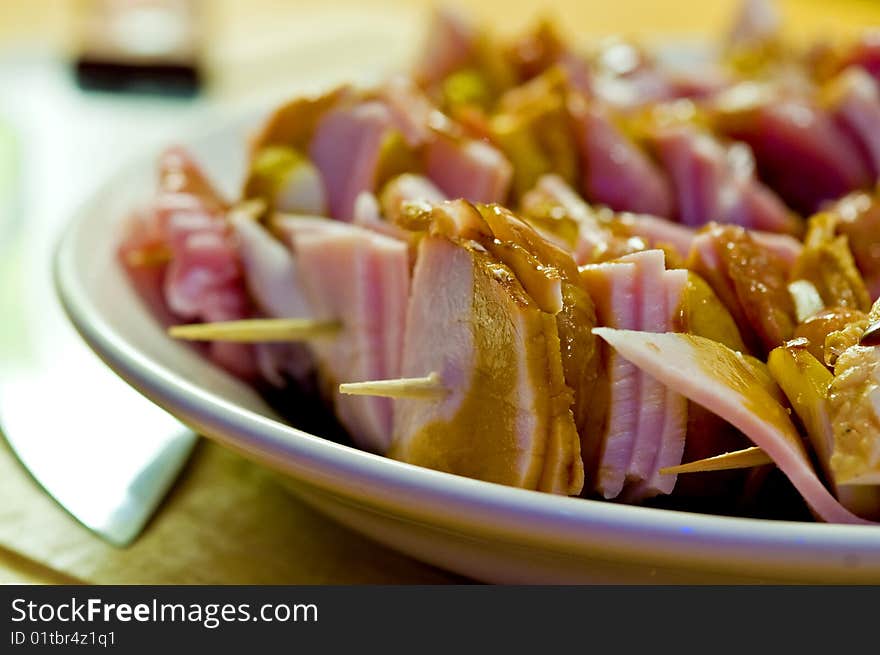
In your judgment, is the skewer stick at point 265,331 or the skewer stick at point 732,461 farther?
the skewer stick at point 265,331

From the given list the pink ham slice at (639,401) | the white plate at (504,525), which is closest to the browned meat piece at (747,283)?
the pink ham slice at (639,401)

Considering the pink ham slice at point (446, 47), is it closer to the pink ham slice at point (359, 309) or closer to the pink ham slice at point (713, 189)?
the pink ham slice at point (713, 189)

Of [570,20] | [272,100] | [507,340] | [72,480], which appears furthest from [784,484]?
[570,20]

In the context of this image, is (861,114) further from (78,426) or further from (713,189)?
(78,426)

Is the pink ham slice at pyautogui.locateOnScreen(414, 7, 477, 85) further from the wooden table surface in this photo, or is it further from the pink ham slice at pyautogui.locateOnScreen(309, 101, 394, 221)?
the wooden table surface
